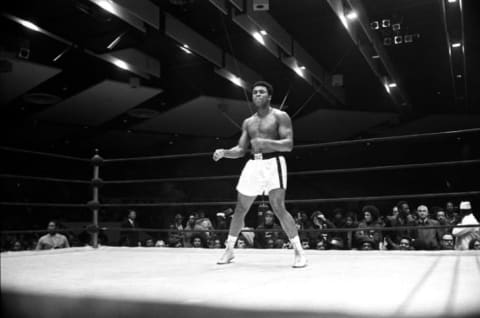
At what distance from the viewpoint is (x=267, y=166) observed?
271cm

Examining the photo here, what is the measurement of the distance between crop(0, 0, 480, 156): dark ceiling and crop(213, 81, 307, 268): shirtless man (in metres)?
1.71

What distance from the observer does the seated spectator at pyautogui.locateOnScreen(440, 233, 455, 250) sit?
4.98m

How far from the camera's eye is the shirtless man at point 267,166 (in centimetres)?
264

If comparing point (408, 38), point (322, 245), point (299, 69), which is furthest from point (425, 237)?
point (299, 69)

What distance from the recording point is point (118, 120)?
30.9 ft

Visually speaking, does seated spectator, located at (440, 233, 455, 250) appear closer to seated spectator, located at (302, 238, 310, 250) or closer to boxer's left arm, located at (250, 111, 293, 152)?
seated spectator, located at (302, 238, 310, 250)

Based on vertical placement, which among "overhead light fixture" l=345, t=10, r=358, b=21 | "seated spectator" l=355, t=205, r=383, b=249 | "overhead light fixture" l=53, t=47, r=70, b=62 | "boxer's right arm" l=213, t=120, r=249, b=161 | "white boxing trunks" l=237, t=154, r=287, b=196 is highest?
"overhead light fixture" l=345, t=10, r=358, b=21

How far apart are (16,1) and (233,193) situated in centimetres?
782

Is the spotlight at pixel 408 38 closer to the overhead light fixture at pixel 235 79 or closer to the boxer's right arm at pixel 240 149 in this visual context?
the overhead light fixture at pixel 235 79

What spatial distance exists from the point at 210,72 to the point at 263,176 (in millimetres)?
5236

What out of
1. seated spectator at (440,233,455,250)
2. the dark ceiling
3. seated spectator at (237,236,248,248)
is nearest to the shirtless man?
the dark ceiling

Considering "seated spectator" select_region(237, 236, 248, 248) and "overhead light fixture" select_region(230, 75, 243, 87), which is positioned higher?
"overhead light fixture" select_region(230, 75, 243, 87)

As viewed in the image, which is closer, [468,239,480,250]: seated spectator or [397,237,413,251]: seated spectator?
[468,239,480,250]: seated spectator

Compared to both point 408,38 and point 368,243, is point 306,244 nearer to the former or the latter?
point 368,243
